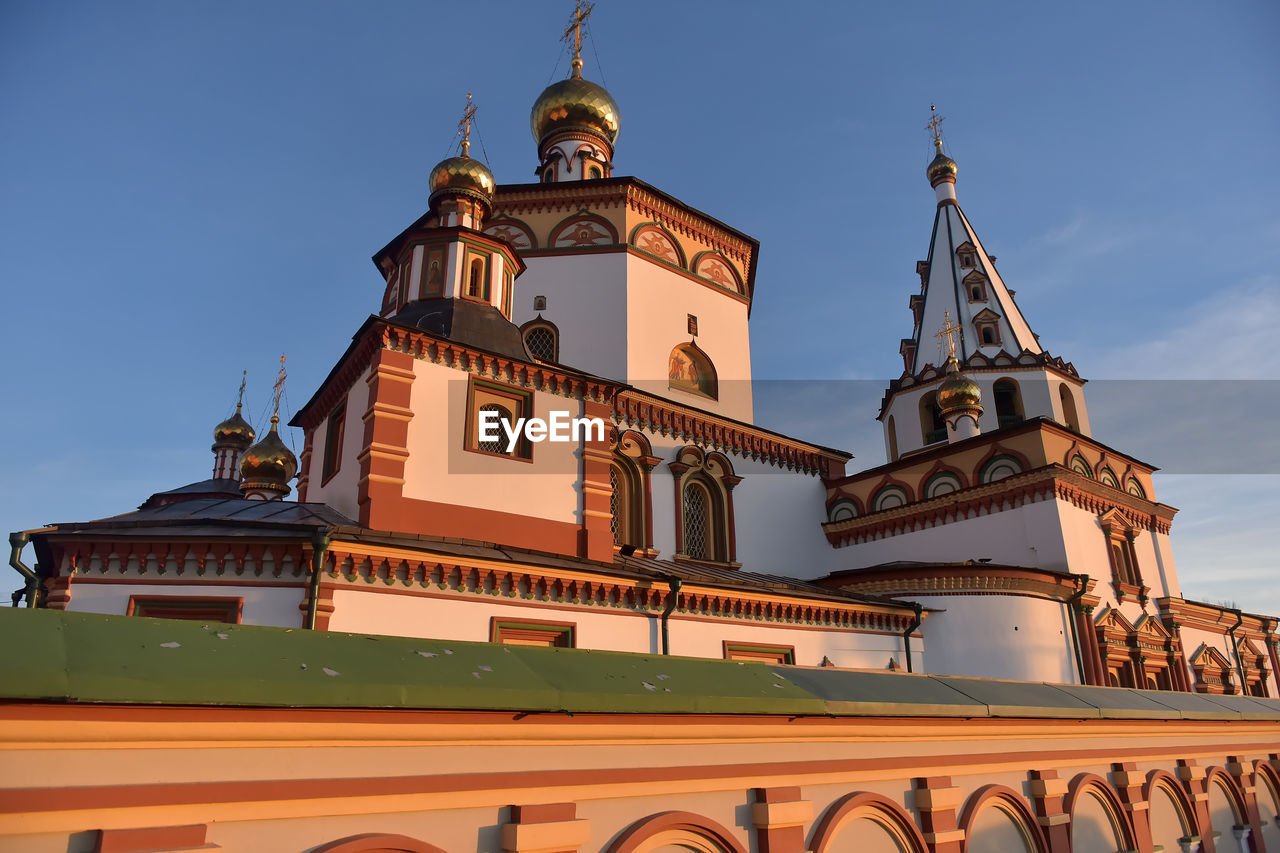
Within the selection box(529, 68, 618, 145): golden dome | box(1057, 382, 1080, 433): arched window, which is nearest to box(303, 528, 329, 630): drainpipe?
box(529, 68, 618, 145): golden dome

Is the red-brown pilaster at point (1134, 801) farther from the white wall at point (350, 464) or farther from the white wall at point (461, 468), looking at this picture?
the white wall at point (350, 464)

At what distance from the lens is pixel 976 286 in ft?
82.7

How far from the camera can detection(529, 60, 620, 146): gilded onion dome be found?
21312 millimetres

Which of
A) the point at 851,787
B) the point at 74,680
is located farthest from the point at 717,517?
the point at 74,680

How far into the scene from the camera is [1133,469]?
2041 cm

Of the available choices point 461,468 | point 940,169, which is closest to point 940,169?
point 940,169

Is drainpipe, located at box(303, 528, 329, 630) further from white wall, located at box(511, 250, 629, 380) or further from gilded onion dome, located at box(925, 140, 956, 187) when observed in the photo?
gilded onion dome, located at box(925, 140, 956, 187)

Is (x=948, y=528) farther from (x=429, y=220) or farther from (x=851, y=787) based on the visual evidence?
(x=851, y=787)

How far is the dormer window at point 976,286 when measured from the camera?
24.9 metres

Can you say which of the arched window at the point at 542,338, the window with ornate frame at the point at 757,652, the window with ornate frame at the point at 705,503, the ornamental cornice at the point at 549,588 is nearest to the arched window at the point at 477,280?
the arched window at the point at 542,338

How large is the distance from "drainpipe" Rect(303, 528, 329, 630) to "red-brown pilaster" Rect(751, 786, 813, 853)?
19.4 feet

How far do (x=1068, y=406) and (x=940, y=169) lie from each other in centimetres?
1029

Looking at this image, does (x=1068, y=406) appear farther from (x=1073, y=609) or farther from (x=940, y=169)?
(x=940, y=169)

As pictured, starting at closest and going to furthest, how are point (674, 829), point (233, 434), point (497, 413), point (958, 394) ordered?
point (674, 829) < point (497, 413) < point (958, 394) < point (233, 434)
